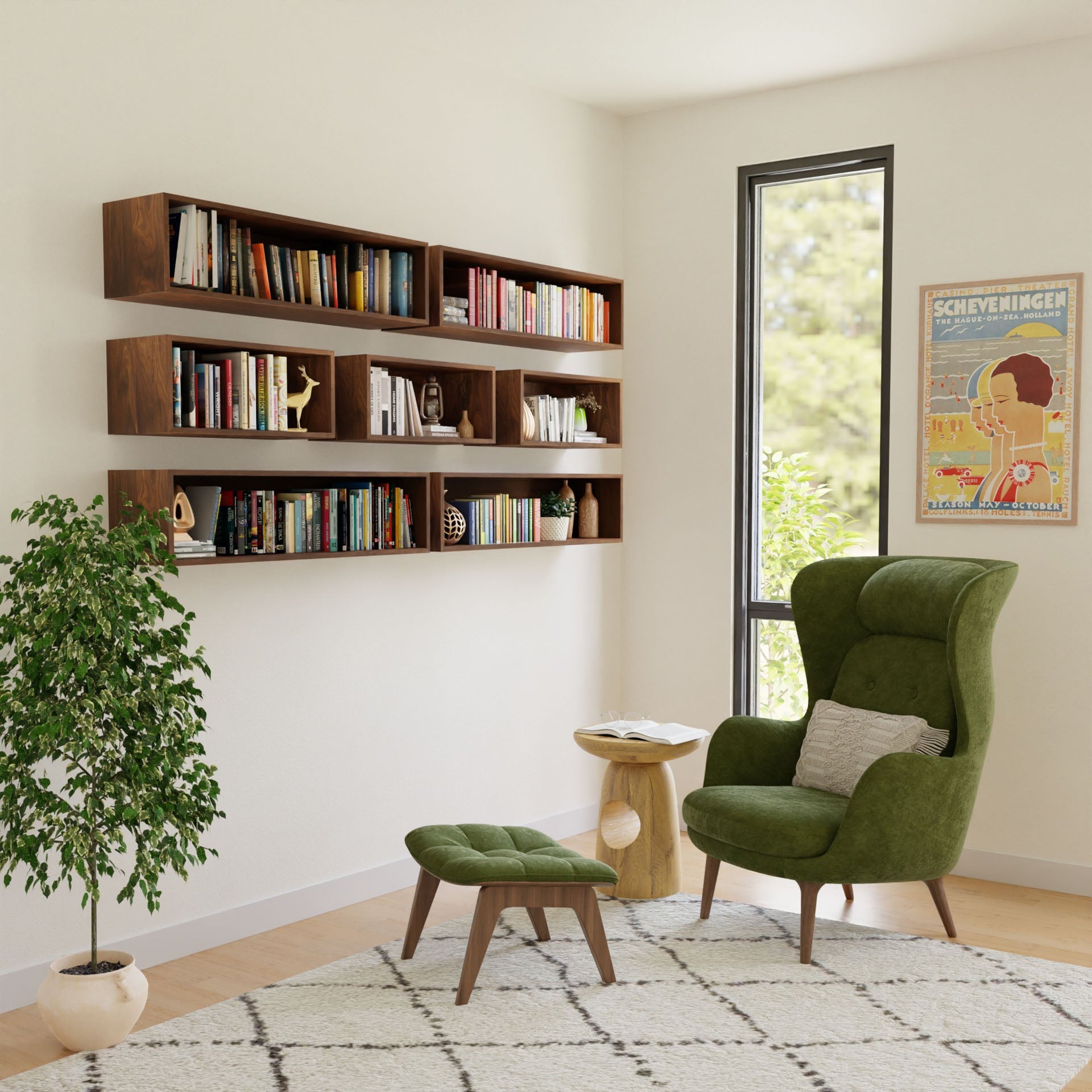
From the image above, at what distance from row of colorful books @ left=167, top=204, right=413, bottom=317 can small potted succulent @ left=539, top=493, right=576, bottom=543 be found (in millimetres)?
998

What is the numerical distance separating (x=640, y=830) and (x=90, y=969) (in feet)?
5.89

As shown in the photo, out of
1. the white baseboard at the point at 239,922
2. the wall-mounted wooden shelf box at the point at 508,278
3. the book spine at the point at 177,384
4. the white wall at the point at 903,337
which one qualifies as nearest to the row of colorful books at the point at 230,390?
the book spine at the point at 177,384

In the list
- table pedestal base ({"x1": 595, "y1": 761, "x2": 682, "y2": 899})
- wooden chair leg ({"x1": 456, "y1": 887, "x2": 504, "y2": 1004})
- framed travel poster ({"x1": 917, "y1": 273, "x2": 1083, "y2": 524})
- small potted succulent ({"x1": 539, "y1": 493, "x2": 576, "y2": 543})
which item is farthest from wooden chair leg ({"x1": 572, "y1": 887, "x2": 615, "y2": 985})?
framed travel poster ({"x1": 917, "y1": 273, "x2": 1083, "y2": 524})

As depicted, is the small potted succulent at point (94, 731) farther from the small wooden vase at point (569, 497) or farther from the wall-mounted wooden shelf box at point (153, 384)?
the small wooden vase at point (569, 497)

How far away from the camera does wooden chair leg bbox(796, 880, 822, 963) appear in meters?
3.56

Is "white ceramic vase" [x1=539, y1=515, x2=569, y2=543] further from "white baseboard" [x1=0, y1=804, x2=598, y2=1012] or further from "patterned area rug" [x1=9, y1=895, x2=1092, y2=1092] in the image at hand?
"patterned area rug" [x1=9, y1=895, x2=1092, y2=1092]

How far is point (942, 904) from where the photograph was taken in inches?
151

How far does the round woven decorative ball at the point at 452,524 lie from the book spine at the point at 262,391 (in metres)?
0.86

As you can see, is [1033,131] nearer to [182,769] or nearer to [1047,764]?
[1047,764]

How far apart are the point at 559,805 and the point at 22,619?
2639mm

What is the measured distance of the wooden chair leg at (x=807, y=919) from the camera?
3.56 meters

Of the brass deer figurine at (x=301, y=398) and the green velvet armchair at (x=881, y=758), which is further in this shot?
the brass deer figurine at (x=301, y=398)

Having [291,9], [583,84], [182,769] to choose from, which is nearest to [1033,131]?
[583,84]

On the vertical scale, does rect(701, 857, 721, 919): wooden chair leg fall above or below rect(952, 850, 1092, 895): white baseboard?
above
